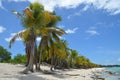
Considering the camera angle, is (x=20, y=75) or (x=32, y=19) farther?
(x=32, y=19)

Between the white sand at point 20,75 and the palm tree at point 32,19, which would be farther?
the palm tree at point 32,19

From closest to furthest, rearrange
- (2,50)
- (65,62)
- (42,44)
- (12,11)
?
1. (12,11)
2. (42,44)
3. (65,62)
4. (2,50)

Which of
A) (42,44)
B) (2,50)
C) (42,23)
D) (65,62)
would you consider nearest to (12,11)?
(42,23)

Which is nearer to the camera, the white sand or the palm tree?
the white sand

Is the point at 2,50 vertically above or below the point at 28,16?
above

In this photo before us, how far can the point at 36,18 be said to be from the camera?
3117 centimetres

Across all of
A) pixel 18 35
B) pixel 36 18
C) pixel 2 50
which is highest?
pixel 2 50

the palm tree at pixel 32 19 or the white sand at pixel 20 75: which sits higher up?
the palm tree at pixel 32 19

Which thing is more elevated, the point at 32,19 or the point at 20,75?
the point at 32,19

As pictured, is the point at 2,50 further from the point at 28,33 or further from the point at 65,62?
the point at 28,33

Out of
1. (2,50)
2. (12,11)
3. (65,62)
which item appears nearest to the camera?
(12,11)

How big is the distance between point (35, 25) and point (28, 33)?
1335 mm

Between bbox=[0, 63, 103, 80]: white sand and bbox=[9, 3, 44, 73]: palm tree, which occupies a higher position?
bbox=[9, 3, 44, 73]: palm tree

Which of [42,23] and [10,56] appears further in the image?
[10,56]
